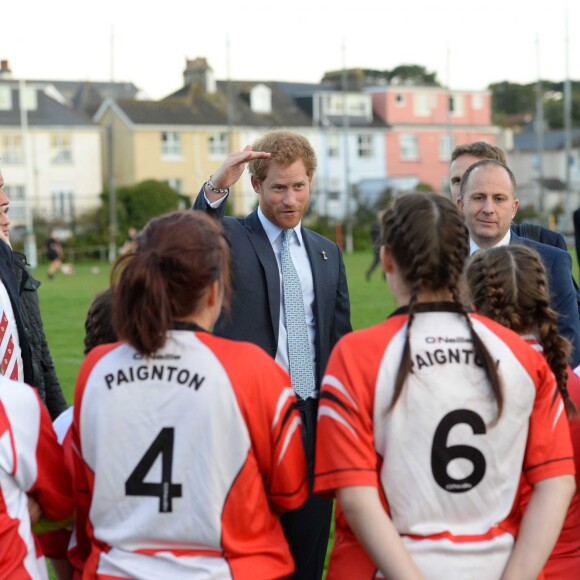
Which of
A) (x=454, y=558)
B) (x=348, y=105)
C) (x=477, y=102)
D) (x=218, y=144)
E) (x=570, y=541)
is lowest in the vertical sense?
(x=570, y=541)

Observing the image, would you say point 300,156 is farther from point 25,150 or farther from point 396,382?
point 25,150

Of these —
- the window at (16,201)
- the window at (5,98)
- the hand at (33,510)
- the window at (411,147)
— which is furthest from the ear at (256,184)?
the window at (411,147)

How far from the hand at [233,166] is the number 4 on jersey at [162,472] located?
167cm

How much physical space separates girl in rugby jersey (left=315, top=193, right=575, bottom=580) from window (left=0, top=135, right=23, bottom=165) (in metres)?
49.4

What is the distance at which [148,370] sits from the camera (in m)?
2.58

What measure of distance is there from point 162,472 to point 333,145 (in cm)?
5737

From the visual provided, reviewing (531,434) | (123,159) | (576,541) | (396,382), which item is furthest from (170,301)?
(123,159)

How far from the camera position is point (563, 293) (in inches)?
166

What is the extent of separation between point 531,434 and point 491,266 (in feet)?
2.00

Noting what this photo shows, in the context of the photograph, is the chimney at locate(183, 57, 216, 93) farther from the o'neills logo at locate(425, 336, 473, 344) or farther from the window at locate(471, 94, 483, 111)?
the o'neills logo at locate(425, 336, 473, 344)

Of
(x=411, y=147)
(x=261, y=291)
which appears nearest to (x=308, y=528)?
(x=261, y=291)

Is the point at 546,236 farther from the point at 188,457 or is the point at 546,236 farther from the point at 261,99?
the point at 261,99

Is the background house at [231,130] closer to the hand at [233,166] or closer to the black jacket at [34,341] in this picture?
the black jacket at [34,341]

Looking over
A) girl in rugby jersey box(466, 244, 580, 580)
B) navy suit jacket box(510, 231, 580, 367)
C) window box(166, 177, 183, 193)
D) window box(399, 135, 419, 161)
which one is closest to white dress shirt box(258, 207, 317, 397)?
navy suit jacket box(510, 231, 580, 367)
